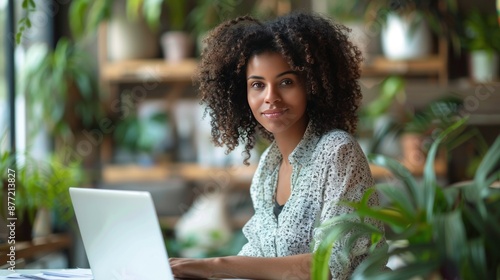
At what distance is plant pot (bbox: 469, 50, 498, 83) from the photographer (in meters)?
4.18

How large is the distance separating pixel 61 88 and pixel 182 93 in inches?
28.5

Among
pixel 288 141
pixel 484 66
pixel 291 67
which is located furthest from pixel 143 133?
pixel 291 67

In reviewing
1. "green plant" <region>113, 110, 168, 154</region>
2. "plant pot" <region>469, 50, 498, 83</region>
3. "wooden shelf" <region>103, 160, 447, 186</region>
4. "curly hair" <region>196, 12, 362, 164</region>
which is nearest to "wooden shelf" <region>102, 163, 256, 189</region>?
"wooden shelf" <region>103, 160, 447, 186</region>

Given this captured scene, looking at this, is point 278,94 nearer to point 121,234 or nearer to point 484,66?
point 121,234

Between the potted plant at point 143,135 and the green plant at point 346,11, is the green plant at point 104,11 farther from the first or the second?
the green plant at point 346,11

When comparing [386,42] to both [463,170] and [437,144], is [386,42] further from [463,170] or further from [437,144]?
[437,144]

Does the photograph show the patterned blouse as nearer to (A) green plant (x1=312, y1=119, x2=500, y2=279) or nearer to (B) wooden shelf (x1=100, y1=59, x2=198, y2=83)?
(A) green plant (x1=312, y1=119, x2=500, y2=279)

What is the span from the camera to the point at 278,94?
176 centimetres

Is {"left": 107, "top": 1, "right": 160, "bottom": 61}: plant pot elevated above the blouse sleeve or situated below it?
above

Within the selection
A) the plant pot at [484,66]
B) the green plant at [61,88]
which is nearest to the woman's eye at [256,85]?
the green plant at [61,88]

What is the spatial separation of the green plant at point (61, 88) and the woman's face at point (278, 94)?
7.94 feet

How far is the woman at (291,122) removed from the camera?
5.42ft

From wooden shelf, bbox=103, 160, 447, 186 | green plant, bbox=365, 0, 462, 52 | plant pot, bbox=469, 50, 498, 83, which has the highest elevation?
green plant, bbox=365, 0, 462, 52

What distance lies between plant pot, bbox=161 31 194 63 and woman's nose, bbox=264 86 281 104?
268 centimetres
